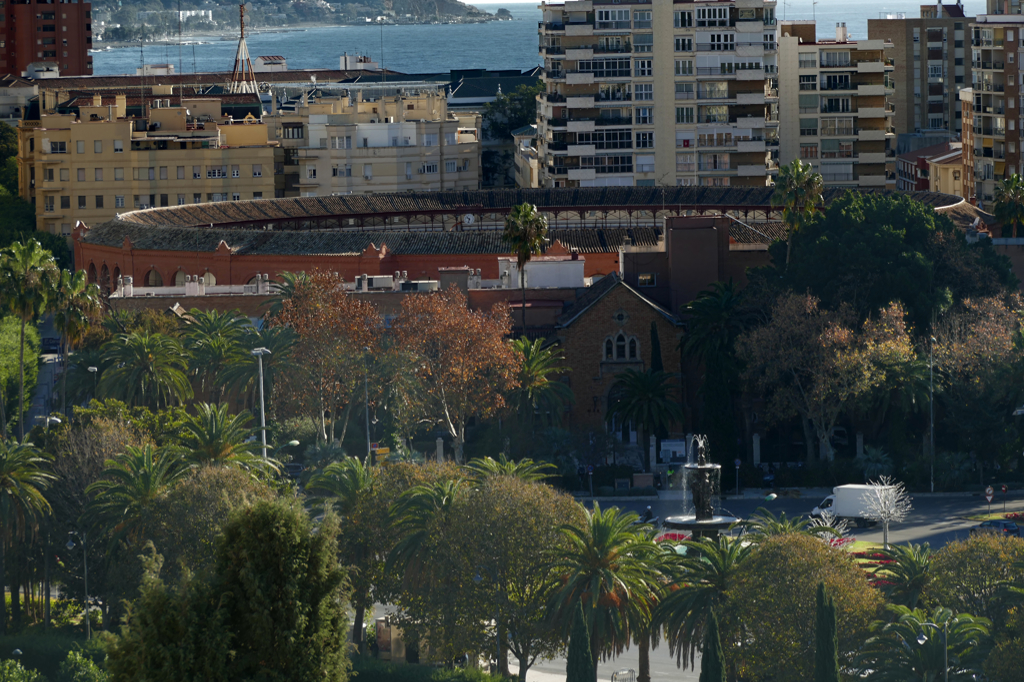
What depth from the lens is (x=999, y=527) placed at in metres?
72.9

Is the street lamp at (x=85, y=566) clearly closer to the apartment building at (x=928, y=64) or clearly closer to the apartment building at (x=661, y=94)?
the apartment building at (x=661, y=94)

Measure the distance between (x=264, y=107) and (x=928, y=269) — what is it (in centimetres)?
11068

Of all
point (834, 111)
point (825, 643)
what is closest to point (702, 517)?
point (825, 643)

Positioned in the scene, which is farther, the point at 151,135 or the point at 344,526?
the point at 151,135

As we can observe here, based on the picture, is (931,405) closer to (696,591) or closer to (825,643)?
(696,591)

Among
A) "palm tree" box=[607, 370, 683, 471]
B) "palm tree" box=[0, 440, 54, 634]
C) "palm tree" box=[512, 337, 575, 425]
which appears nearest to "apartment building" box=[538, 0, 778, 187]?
"palm tree" box=[512, 337, 575, 425]

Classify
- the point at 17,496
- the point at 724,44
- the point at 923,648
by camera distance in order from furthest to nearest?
1. the point at 724,44
2. the point at 17,496
3. the point at 923,648

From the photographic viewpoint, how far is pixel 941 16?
185m

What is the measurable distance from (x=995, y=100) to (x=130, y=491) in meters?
96.5

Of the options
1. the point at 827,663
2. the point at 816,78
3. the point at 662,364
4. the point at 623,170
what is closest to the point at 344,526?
the point at 827,663

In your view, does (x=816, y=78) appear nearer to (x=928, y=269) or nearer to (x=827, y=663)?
(x=928, y=269)

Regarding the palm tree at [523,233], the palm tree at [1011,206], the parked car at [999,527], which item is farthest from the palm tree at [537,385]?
the palm tree at [1011,206]

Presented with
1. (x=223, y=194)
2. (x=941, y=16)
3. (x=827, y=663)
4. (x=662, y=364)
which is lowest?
(x=827, y=663)

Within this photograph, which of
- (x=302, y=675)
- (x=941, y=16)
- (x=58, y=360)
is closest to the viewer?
(x=302, y=675)
